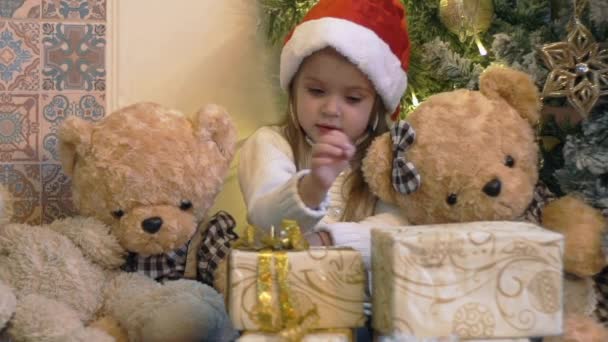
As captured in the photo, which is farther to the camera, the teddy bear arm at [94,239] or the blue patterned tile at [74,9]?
the blue patterned tile at [74,9]

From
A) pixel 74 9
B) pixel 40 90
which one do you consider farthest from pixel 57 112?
pixel 74 9

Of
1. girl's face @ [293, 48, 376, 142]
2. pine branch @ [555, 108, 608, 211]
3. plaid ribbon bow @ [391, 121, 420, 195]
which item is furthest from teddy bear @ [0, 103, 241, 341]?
pine branch @ [555, 108, 608, 211]

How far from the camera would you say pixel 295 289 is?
2.62ft

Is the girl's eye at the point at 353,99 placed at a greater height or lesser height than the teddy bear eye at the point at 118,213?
greater

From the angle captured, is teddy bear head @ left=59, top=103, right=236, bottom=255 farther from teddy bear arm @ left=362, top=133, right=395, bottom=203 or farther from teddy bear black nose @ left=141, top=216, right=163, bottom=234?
teddy bear arm @ left=362, top=133, right=395, bottom=203

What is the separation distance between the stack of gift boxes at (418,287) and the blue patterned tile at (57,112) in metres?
0.56

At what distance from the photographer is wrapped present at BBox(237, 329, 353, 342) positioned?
31.1 inches

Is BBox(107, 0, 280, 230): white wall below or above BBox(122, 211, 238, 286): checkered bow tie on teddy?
above

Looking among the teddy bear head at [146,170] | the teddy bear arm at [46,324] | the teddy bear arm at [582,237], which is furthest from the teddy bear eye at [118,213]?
the teddy bear arm at [582,237]

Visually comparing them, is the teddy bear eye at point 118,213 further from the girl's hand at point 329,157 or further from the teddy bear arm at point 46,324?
the girl's hand at point 329,157

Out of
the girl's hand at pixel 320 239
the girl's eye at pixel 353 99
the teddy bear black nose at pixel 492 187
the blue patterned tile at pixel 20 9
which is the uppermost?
the blue patterned tile at pixel 20 9

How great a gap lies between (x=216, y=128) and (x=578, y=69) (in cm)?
51

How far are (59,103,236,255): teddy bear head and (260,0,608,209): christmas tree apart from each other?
1.03 ft

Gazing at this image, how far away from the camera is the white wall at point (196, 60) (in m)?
1.27
